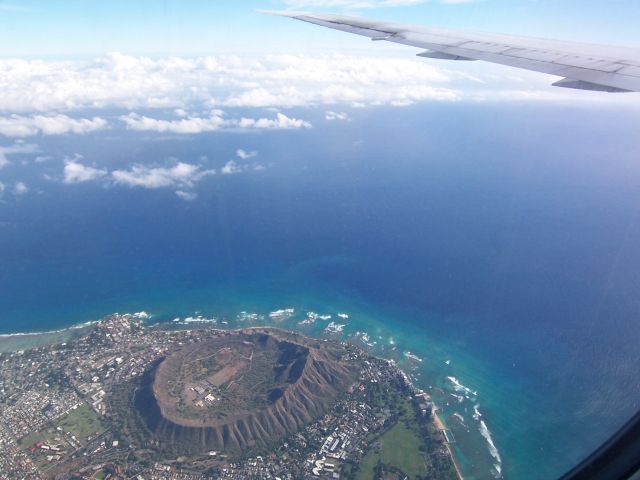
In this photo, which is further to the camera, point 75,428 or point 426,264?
point 426,264

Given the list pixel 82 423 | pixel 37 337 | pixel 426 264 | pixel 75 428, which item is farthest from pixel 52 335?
pixel 426 264

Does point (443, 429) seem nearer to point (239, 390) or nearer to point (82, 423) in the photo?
point (239, 390)

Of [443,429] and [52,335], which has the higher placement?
[443,429]

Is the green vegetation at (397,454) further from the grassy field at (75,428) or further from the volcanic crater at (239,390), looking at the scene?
the grassy field at (75,428)

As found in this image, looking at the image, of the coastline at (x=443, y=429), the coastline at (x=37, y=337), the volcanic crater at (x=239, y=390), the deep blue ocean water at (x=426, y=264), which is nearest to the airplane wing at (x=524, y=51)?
the deep blue ocean water at (x=426, y=264)

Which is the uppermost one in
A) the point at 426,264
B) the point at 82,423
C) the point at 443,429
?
the point at 443,429
